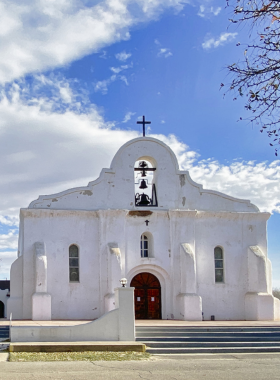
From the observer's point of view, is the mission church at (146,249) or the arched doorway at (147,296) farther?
the arched doorway at (147,296)

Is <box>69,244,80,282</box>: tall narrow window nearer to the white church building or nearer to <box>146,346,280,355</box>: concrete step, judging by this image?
the white church building

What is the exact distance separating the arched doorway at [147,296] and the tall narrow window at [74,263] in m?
2.62

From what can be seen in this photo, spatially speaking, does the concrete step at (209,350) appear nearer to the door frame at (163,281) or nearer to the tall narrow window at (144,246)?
the door frame at (163,281)

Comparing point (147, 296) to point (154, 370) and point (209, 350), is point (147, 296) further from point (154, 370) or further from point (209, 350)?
point (154, 370)

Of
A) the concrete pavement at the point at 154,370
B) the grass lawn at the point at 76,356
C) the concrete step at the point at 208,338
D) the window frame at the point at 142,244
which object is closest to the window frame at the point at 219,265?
the window frame at the point at 142,244

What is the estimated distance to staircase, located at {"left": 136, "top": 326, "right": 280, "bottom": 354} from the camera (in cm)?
1731

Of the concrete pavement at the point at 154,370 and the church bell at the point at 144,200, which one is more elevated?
the church bell at the point at 144,200

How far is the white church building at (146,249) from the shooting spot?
956 inches

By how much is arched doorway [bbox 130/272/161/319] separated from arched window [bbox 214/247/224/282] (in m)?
2.92

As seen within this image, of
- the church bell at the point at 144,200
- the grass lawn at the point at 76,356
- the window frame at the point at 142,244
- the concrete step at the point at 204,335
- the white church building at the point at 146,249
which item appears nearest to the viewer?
the grass lawn at the point at 76,356

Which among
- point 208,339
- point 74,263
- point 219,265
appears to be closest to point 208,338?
point 208,339

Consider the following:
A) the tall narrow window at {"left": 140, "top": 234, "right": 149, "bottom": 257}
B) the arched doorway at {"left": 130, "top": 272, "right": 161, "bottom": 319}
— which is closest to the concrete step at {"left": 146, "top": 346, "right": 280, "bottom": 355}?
the arched doorway at {"left": 130, "top": 272, "right": 161, "bottom": 319}

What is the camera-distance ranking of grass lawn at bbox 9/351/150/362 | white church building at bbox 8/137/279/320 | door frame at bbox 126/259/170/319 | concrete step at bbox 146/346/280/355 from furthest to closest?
door frame at bbox 126/259/170/319 < white church building at bbox 8/137/279/320 < concrete step at bbox 146/346/280/355 < grass lawn at bbox 9/351/150/362

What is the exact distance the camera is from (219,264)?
26312 mm
